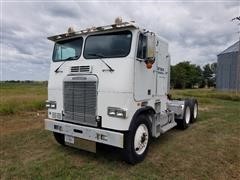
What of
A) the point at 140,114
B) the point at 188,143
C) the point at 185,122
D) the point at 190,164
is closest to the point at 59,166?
the point at 140,114

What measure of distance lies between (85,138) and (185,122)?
473 centimetres

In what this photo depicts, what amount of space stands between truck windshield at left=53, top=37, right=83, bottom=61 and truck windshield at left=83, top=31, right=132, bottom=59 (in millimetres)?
243

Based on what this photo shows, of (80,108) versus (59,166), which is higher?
(80,108)

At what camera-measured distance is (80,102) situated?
15.6ft

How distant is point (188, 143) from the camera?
20.7 feet

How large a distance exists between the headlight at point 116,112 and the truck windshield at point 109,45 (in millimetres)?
1073

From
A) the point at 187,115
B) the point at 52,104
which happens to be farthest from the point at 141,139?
the point at 187,115

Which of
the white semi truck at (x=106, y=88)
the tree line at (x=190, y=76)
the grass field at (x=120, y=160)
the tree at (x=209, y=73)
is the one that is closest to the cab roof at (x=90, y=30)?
the white semi truck at (x=106, y=88)

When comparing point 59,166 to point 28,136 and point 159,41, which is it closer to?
point 28,136

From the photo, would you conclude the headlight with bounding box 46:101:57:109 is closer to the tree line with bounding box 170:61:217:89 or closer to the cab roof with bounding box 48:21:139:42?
the cab roof with bounding box 48:21:139:42

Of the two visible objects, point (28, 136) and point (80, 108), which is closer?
point (80, 108)

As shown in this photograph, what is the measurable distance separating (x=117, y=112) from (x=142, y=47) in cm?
146

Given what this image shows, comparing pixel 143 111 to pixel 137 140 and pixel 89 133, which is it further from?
pixel 89 133

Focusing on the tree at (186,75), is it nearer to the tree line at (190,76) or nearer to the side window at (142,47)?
the tree line at (190,76)
